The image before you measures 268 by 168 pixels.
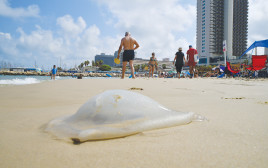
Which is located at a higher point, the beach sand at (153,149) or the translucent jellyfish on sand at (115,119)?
the translucent jellyfish on sand at (115,119)

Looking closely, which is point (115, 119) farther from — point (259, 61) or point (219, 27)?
point (219, 27)

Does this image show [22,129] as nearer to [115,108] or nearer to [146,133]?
[115,108]

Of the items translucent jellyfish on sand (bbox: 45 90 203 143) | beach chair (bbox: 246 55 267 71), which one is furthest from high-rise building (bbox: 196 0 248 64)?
translucent jellyfish on sand (bbox: 45 90 203 143)

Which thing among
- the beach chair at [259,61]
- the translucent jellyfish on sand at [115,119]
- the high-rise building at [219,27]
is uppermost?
the high-rise building at [219,27]

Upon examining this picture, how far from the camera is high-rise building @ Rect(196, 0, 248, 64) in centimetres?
7475

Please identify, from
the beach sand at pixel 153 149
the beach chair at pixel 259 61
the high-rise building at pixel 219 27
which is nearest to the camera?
the beach sand at pixel 153 149

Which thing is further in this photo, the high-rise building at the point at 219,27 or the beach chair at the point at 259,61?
the high-rise building at the point at 219,27

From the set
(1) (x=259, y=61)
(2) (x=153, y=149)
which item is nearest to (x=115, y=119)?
(2) (x=153, y=149)

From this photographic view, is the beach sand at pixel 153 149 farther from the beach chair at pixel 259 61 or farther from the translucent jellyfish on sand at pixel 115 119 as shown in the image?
the beach chair at pixel 259 61

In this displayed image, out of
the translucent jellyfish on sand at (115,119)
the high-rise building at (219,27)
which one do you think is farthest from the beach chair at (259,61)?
the high-rise building at (219,27)

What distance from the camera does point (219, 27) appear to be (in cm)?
7625

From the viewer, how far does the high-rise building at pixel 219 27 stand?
74.8 metres

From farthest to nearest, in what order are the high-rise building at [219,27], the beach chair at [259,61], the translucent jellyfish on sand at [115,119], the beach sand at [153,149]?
the high-rise building at [219,27]
the beach chair at [259,61]
the translucent jellyfish on sand at [115,119]
the beach sand at [153,149]

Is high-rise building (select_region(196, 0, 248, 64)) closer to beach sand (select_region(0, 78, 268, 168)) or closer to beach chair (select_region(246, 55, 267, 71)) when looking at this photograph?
beach chair (select_region(246, 55, 267, 71))
